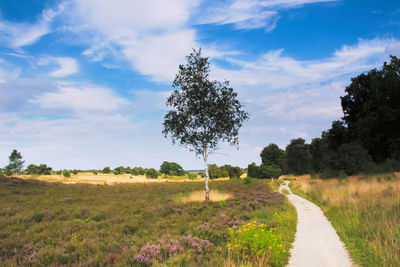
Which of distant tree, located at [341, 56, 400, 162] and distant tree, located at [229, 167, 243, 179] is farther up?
distant tree, located at [341, 56, 400, 162]

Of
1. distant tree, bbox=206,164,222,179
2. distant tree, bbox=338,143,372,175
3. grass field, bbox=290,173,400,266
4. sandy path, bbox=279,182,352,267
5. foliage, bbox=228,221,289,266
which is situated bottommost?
distant tree, bbox=206,164,222,179

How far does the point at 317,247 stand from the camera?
8.12m

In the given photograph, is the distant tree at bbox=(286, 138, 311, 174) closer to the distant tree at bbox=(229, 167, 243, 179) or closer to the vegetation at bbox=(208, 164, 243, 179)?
the vegetation at bbox=(208, 164, 243, 179)

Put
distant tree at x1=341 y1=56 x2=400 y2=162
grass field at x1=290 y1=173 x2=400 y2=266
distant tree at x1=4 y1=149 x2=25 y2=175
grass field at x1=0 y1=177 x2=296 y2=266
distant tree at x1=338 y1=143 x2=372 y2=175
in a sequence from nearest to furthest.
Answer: grass field at x1=0 y1=177 x2=296 y2=266 < grass field at x1=290 y1=173 x2=400 y2=266 < distant tree at x1=341 y1=56 x2=400 y2=162 < distant tree at x1=338 y1=143 x2=372 y2=175 < distant tree at x1=4 y1=149 x2=25 y2=175

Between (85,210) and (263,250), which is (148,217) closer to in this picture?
(85,210)

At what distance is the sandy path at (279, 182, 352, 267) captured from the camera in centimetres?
682

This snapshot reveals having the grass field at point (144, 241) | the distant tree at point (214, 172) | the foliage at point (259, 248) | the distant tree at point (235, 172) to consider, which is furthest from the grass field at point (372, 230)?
the distant tree at point (214, 172)

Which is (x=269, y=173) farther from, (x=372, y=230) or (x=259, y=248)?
(x=259, y=248)

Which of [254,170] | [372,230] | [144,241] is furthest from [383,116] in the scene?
[254,170]

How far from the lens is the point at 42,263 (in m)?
6.66

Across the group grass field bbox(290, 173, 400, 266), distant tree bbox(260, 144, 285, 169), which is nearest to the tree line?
grass field bbox(290, 173, 400, 266)

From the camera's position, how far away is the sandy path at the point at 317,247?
6.82m

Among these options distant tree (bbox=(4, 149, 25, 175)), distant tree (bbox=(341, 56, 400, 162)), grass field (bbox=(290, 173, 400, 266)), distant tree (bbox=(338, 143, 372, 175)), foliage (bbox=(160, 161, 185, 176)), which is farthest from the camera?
foliage (bbox=(160, 161, 185, 176))

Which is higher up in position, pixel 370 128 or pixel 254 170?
pixel 370 128
